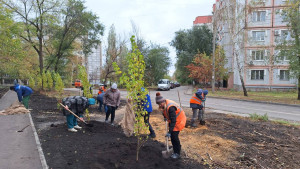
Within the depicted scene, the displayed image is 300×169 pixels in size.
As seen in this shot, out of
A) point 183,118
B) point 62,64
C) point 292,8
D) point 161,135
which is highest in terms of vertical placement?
point 292,8

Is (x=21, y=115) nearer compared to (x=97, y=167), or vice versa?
(x=97, y=167)

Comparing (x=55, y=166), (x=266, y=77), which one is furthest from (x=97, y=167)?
(x=266, y=77)

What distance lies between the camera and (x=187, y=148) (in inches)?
211

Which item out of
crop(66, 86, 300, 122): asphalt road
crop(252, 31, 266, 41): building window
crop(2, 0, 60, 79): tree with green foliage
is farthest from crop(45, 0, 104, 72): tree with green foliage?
crop(252, 31, 266, 41): building window

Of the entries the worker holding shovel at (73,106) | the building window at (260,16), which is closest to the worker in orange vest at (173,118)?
the worker holding shovel at (73,106)

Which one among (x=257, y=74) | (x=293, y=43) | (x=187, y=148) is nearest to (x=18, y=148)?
(x=187, y=148)

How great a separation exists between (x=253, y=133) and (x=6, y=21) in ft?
48.7

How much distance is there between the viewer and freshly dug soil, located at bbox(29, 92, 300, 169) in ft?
14.1

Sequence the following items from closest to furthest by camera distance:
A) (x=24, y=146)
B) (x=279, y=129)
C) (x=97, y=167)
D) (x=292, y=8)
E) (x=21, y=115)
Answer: (x=97, y=167) → (x=24, y=146) → (x=279, y=129) → (x=21, y=115) → (x=292, y=8)

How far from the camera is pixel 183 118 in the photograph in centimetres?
457

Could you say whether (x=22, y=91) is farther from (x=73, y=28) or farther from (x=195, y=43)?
(x=195, y=43)

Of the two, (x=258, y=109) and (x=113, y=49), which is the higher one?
(x=113, y=49)

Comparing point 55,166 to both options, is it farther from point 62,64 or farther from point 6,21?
point 62,64

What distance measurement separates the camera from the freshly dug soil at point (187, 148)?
4.30 metres
